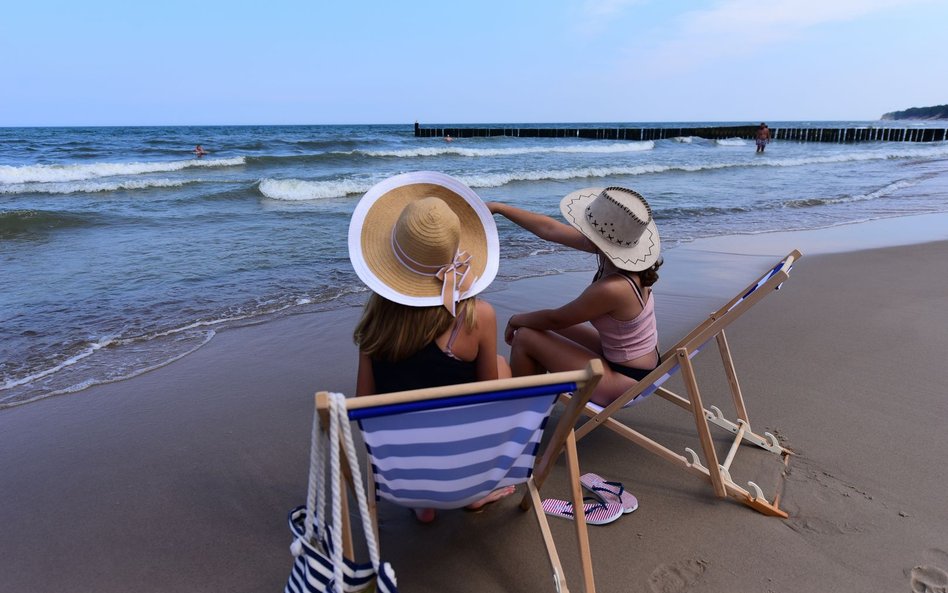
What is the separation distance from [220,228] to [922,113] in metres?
164

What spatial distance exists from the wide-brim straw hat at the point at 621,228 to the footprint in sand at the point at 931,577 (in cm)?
146

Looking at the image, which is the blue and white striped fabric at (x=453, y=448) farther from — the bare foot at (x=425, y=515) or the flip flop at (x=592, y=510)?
the flip flop at (x=592, y=510)

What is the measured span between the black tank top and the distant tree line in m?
144

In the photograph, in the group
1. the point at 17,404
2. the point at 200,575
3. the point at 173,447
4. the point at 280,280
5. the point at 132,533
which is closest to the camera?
the point at 200,575

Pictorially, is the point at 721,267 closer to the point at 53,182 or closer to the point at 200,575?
the point at 200,575

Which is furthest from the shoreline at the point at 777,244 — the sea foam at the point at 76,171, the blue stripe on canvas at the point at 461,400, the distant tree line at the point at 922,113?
the distant tree line at the point at 922,113

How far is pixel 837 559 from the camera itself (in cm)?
218

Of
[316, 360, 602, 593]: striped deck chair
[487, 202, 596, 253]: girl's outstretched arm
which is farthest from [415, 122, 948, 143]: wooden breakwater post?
[316, 360, 602, 593]: striped deck chair

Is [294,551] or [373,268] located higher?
[373,268]

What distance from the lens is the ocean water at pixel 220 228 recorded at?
182 inches

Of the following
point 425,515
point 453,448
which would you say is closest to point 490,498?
point 425,515

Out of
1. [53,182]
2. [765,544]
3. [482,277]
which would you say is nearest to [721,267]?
[765,544]

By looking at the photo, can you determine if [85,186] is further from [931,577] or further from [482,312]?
[931,577]

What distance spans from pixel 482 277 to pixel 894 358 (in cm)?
328
